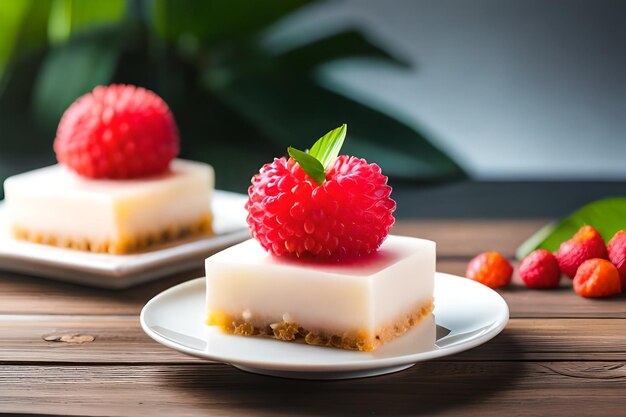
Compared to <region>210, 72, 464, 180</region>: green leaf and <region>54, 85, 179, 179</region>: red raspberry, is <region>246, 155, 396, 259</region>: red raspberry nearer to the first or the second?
<region>54, 85, 179, 179</region>: red raspberry

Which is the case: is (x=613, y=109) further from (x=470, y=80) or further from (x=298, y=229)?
(x=298, y=229)

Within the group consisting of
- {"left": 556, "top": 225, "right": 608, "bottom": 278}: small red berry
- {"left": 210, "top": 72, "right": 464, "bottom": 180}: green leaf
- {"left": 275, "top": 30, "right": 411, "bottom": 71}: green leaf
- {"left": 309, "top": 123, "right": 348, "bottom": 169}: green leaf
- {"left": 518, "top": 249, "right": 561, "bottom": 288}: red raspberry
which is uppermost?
{"left": 275, "top": 30, "right": 411, "bottom": 71}: green leaf

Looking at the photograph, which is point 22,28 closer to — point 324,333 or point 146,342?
point 146,342

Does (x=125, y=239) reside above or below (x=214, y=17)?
below

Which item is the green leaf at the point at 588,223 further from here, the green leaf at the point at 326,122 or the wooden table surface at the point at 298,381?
the green leaf at the point at 326,122

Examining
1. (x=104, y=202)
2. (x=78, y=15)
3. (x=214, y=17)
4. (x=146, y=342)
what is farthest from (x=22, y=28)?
(x=146, y=342)

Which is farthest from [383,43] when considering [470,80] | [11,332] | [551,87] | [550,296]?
[11,332]

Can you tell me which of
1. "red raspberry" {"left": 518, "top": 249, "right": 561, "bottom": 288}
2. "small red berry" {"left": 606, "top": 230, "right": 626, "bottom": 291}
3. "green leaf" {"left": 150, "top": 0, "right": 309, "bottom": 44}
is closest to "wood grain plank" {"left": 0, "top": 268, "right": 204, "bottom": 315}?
"red raspberry" {"left": 518, "top": 249, "right": 561, "bottom": 288}
